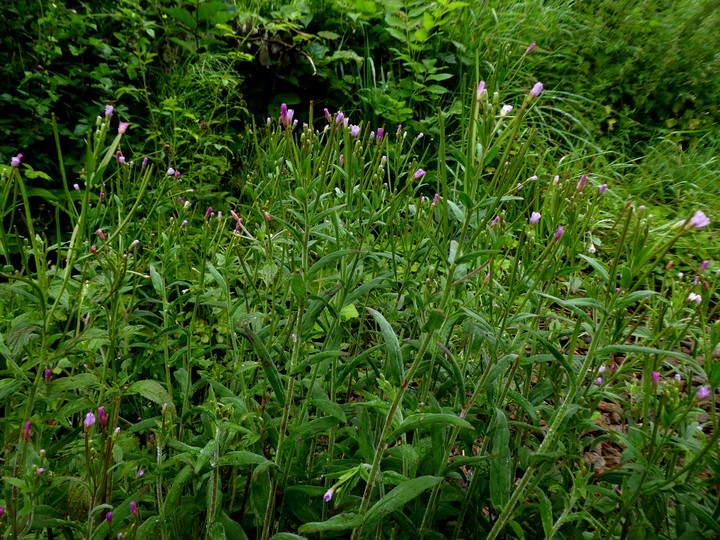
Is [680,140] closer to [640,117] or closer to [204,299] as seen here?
[640,117]

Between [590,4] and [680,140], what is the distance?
1.81 m

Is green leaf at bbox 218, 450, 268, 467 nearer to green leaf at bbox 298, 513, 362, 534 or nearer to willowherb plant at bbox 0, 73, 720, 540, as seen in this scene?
willowherb plant at bbox 0, 73, 720, 540

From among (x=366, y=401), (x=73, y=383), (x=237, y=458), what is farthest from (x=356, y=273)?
(x=73, y=383)

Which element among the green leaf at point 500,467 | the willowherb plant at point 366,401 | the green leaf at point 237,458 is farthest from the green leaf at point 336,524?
the green leaf at point 500,467

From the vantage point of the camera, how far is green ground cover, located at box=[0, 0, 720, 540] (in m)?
1.08

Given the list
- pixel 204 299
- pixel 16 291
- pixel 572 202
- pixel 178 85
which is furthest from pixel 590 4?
pixel 16 291

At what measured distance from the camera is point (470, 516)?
134 cm

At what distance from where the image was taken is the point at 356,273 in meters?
1.39

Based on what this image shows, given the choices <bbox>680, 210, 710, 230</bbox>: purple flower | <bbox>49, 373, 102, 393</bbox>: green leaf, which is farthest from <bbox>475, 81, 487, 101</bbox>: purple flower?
<bbox>49, 373, 102, 393</bbox>: green leaf

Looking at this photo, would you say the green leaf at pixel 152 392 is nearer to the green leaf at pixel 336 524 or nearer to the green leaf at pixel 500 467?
the green leaf at pixel 336 524

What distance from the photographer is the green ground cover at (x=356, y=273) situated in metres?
1.08

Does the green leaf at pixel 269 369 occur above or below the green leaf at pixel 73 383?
above

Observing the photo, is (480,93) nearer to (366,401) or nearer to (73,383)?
(366,401)

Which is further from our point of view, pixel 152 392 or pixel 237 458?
pixel 152 392
